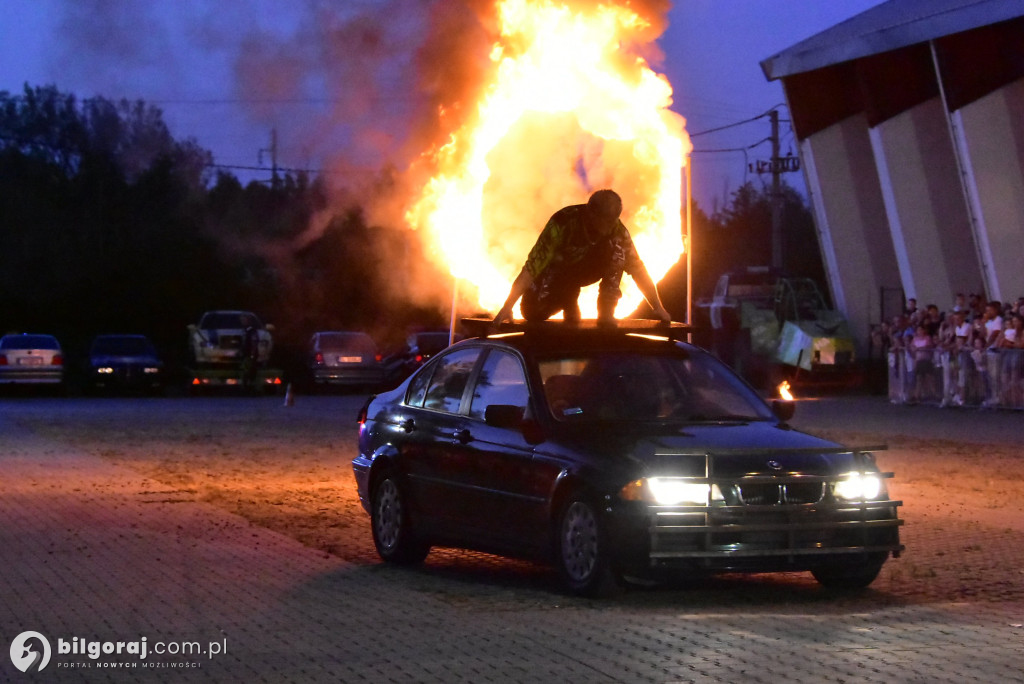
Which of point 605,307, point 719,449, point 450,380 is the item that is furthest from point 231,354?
point 719,449

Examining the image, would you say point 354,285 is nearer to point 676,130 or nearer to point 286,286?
point 286,286

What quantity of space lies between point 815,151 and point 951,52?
34.9 feet

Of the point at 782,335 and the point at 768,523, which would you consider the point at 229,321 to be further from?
the point at 768,523

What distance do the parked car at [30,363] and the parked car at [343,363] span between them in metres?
6.25

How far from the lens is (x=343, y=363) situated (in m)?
40.1

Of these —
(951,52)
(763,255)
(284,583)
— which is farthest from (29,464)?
(763,255)

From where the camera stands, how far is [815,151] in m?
46.3

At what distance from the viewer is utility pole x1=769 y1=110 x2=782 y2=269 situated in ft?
191

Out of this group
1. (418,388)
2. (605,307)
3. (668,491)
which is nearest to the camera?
(668,491)

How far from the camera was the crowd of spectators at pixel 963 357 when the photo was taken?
2691 centimetres

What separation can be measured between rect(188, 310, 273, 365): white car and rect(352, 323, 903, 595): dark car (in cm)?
3027

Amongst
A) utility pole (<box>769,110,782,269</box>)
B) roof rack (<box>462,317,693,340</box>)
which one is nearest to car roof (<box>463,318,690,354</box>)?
roof rack (<box>462,317,693,340</box>)

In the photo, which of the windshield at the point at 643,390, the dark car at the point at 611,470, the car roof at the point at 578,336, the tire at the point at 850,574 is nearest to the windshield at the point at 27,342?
the dark car at the point at 611,470

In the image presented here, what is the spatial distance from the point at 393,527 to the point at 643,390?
2.00 m
